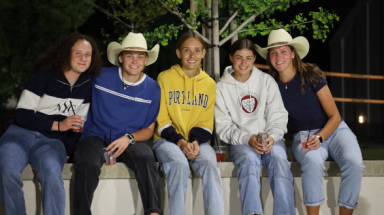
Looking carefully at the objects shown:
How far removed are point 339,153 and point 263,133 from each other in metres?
0.72

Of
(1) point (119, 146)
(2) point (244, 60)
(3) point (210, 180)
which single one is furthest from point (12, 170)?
(2) point (244, 60)

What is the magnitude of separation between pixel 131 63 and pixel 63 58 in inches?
24.5

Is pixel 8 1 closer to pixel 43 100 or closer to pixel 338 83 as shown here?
pixel 43 100

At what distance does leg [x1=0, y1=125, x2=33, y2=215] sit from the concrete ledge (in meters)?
0.21

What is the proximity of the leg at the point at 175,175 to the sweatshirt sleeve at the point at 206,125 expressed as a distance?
294mm

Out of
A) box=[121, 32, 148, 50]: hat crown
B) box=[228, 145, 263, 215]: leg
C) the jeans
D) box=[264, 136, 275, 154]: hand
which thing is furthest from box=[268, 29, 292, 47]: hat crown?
the jeans

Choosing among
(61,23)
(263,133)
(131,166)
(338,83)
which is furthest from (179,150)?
(338,83)

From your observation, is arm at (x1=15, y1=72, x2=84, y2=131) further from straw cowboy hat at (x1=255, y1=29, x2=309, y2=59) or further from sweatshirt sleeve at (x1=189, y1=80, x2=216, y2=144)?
straw cowboy hat at (x1=255, y1=29, x2=309, y2=59)

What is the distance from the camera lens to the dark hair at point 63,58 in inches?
155

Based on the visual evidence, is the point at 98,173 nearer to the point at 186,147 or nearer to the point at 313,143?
the point at 186,147

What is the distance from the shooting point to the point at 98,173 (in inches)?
139

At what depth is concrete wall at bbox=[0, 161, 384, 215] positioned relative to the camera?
3.75 m

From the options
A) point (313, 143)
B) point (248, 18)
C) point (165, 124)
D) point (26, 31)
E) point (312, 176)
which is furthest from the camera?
point (26, 31)

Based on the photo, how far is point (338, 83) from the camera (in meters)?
16.9
